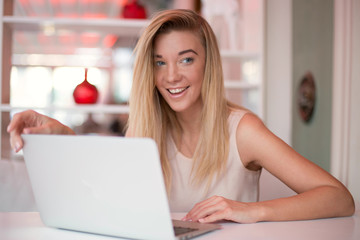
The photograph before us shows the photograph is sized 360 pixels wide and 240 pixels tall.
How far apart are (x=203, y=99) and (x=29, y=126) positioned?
0.71 meters

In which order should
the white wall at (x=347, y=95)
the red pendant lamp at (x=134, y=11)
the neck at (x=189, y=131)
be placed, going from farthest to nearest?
the red pendant lamp at (x=134, y=11) < the white wall at (x=347, y=95) < the neck at (x=189, y=131)

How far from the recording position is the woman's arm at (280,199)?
3.43 ft

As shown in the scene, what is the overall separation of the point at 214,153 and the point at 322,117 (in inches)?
48.7

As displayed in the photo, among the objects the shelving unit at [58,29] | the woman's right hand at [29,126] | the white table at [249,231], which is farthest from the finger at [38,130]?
the shelving unit at [58,29]

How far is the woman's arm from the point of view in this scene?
1047 millimetres

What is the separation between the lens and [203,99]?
164cm

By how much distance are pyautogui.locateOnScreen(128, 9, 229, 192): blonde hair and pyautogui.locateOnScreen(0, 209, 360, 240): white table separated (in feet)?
1.79

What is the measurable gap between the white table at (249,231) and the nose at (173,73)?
0.68 metres

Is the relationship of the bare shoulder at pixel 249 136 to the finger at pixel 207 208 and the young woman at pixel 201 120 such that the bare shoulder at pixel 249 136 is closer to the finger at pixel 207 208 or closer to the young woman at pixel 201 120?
the young woman at pixel 201 120

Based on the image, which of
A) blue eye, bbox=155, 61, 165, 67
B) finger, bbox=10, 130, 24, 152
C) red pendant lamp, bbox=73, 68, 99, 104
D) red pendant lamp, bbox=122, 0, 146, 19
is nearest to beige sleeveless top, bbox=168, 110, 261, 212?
blue eye, bbox=155, 61, 165, 67

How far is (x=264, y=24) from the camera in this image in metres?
3.11

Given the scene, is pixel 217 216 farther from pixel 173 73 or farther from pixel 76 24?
pixel 76 24

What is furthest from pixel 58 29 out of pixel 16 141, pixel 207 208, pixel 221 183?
pixel 207 208

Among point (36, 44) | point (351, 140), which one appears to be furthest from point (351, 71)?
point (36, 44)
